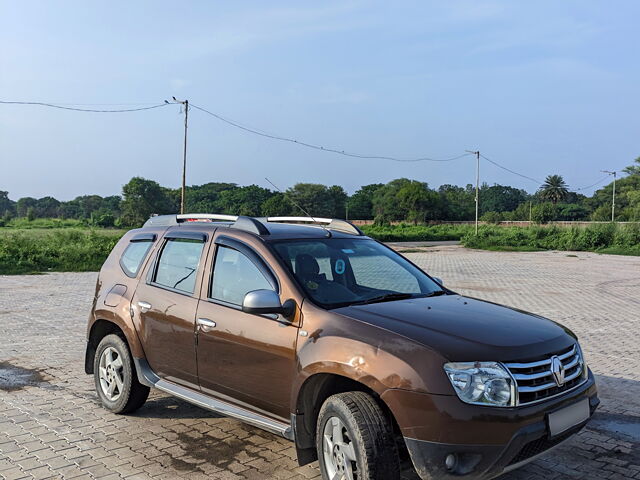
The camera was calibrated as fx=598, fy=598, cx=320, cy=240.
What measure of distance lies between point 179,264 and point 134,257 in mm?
765

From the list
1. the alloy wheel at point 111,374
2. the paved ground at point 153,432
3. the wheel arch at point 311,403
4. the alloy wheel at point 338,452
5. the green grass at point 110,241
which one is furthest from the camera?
the green grass at point 110,241

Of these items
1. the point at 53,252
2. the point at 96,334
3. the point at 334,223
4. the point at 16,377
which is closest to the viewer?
the point at 334,223

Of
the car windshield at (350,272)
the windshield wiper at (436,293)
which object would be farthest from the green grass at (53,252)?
the windshield wiper at (436,293)

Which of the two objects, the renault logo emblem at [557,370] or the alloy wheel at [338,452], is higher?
the renault logo emblem at [557,370]

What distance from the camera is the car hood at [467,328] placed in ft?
10.8

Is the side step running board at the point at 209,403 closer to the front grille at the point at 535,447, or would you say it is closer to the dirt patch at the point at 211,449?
the dirt patch at the point at 211,449

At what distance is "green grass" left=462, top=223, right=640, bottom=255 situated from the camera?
39.1 metres

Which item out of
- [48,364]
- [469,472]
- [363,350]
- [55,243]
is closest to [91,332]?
[48,364]

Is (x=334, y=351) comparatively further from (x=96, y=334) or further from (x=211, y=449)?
(x=96, y=334)

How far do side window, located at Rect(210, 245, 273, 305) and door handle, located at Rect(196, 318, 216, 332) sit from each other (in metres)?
0.18


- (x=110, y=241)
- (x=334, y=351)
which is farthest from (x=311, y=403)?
(x=110, y=241)

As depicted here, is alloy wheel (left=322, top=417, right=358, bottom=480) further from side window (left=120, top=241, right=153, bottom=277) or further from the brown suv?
side window (left=120, top=241, right=153, bottom=277)

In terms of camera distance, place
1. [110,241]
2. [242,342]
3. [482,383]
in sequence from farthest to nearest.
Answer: [110,241] → [242,342] → [482,383]

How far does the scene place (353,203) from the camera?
105 m
